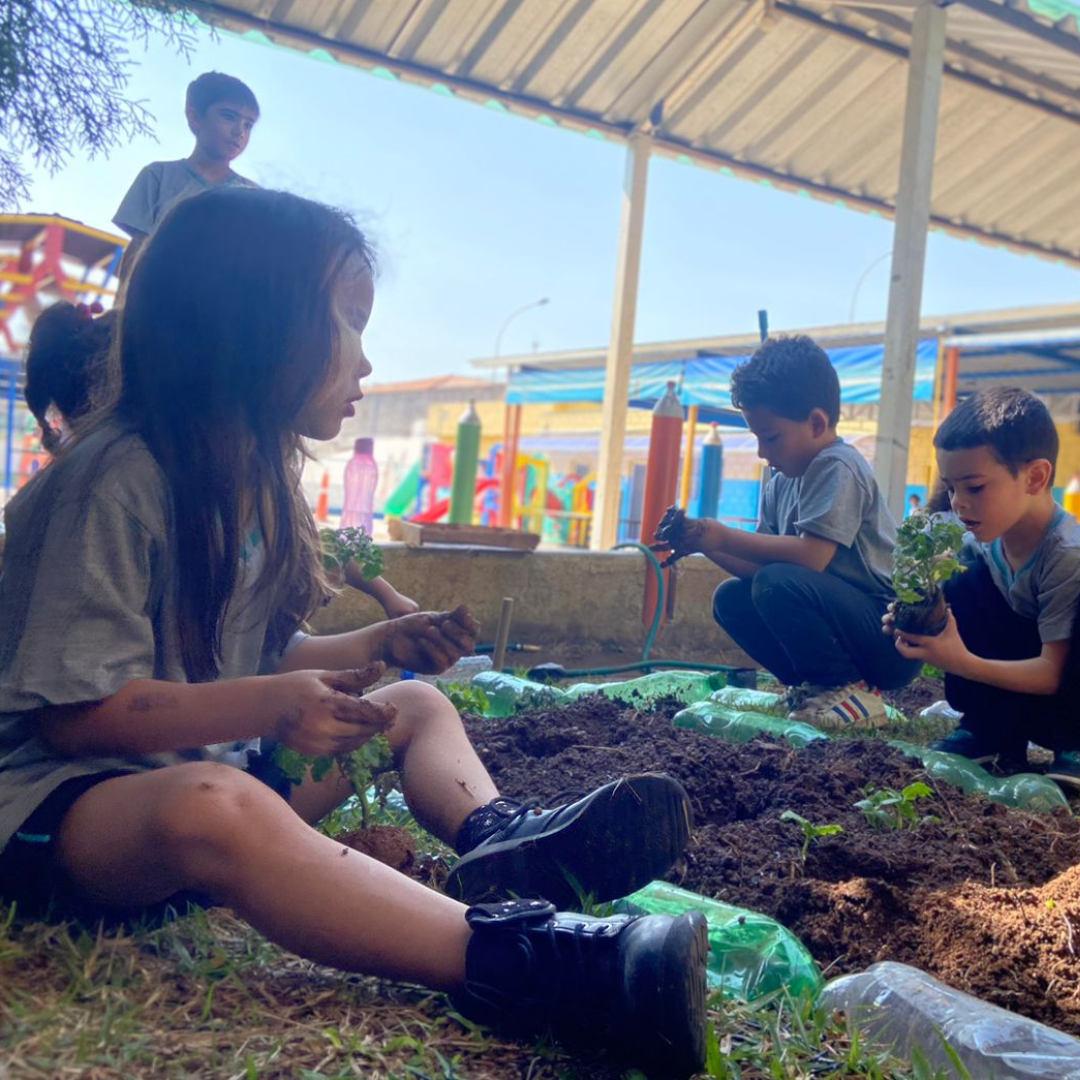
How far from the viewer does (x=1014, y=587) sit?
3016 mm

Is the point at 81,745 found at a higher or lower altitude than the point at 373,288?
lower

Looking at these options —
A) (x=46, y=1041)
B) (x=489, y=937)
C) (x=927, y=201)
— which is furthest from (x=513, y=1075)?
(x=927, y=201)

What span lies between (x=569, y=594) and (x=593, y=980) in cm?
406

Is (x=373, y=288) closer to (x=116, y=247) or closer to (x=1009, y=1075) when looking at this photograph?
(x=1009, y=1075)

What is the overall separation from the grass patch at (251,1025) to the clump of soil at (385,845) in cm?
31

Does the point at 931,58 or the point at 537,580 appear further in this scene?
the point at 931,58

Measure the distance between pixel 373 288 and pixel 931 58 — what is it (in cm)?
524

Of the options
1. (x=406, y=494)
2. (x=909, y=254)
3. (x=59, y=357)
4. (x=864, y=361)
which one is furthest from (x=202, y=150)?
(x=406, y=494)

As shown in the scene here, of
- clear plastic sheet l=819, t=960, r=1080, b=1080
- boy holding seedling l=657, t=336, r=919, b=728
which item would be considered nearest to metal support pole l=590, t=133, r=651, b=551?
boy holding seedling l=657, t=336, r=919, b=728

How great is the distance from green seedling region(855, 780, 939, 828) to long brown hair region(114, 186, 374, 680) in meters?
1.45

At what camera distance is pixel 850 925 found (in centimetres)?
189

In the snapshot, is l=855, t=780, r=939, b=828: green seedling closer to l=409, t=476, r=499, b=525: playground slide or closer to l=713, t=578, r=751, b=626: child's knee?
l=713, t=578, r=751, b=626: child's knee

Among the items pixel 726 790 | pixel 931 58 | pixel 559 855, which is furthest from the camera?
pixel 931 58

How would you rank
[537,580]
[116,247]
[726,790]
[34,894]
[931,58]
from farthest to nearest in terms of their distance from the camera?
[116,247] < [931,58] < [537,580] < [726,790] < [34,894]
